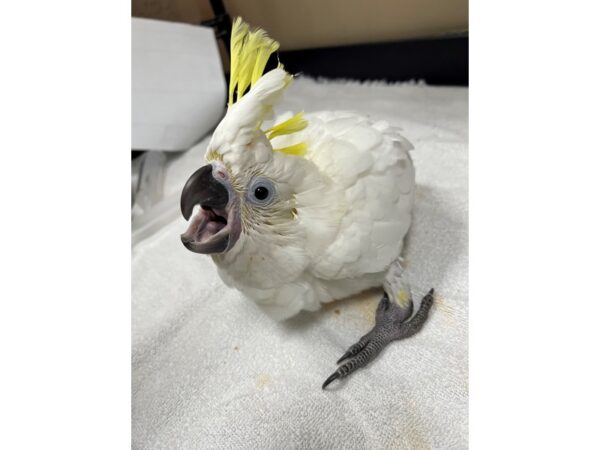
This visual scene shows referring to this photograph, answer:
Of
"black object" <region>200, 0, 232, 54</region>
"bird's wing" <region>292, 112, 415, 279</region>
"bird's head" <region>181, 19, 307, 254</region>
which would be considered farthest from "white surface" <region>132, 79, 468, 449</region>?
"black object" <region>200, 0, 232, 54</region>

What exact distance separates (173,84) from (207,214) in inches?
34.2

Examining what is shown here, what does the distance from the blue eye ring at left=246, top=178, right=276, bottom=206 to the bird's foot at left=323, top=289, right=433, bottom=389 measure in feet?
1.00

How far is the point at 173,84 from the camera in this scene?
1.36 meters

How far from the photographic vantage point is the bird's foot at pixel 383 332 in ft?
2.35

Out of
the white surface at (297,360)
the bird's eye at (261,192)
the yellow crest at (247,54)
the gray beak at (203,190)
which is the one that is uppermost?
the yellow crest at (247,54)

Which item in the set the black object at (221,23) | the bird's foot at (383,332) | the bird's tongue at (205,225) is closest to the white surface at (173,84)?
the black object at (221,23)

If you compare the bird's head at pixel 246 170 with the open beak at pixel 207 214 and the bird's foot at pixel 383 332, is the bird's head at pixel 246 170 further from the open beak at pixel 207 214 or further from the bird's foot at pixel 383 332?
the bird's foot at pixel 383 332

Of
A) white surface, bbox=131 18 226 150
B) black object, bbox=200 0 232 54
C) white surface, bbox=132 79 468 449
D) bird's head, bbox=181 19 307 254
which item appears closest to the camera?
bird's head, bbox=181 19 307 254

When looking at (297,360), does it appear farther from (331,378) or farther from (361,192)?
(361,192)

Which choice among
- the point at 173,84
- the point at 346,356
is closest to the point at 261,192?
the point at 346,356

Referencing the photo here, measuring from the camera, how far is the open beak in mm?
577

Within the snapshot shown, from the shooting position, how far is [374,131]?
0.75 m

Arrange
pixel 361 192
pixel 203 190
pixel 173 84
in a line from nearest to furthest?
pixel 203 190 < pixel 361 192 < pixel 173 84

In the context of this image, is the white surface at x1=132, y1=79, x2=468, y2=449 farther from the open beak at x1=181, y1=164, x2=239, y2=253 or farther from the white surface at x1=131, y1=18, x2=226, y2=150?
the white surface at x1=131, y1=18, x2=226, y2=150
